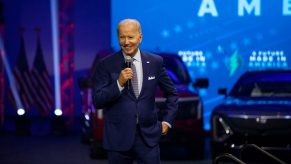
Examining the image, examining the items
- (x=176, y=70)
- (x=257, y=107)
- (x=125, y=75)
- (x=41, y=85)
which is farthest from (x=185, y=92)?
(x=41, y=85)

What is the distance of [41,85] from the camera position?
15.7 m

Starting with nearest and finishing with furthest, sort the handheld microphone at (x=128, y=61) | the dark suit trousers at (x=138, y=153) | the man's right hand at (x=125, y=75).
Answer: the man's right hand at (x=125, y=75), the handheld microphone at (x=128, y=61), the dark suit trousers at (x=138, y=153)

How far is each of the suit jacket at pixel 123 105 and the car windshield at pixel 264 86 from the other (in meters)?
5.52

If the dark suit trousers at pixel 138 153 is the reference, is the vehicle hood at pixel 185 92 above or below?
above

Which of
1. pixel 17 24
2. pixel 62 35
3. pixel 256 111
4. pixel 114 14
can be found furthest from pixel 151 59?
pixel 17 24

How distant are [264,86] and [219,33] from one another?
2.83 metres

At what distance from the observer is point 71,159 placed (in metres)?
9.74

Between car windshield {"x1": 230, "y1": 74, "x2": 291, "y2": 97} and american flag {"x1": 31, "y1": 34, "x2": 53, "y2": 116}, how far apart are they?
682 cm

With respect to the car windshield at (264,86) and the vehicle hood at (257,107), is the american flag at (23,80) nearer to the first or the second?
the car windshield at (264,86)

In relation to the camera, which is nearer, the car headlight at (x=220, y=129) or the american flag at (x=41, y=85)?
the car headlight at (x=220, y=129)

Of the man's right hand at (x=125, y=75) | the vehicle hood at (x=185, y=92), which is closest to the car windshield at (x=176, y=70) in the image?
the vehicle hood at (x=185, y=92)

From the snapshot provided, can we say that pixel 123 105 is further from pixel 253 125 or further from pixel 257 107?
pixel 257 107

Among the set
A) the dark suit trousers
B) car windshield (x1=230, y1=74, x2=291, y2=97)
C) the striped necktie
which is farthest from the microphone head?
car windshield (x1=230, y1=74, x2=291, y2=97)

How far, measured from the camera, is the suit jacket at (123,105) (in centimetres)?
432
